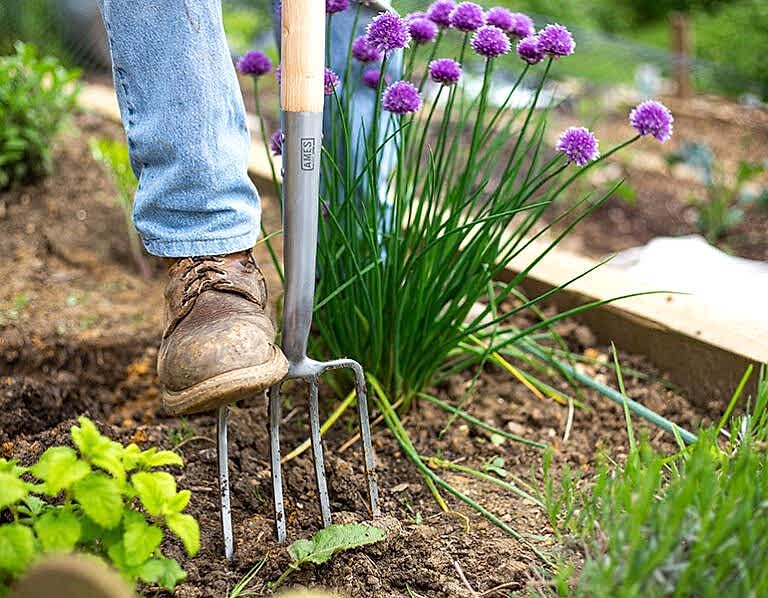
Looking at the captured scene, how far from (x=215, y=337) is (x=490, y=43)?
0.64 m

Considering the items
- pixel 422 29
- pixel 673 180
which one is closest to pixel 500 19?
pixel 422 29

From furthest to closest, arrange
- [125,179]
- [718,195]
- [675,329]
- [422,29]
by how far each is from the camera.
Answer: [718,195]
[125,179]
[675,329]
[422,29]

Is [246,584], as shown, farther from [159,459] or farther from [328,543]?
[159,459]

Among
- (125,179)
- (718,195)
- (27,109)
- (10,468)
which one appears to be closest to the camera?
(10,468)

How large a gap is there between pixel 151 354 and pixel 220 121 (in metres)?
0.80

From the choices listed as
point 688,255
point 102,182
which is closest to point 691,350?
point 688,255

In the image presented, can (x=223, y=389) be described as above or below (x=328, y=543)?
above

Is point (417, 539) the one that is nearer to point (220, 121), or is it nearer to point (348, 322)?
point (348, 322)

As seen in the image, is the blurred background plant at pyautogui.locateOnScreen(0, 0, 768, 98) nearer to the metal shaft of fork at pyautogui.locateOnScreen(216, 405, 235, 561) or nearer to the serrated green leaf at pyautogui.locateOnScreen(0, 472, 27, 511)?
the metal shaft of fork at pyautogui.locateOnScreen(216, 405, 235, 561)

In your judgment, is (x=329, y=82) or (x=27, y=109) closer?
(x=329, y=82)

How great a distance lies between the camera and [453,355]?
1932mm

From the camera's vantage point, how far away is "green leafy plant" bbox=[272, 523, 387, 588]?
1278mm

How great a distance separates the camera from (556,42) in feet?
4.64

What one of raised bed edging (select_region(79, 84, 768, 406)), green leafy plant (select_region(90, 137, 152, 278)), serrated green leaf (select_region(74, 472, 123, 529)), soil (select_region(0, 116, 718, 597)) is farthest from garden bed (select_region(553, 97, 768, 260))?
serrated green leaf (select_region(74, 472, 123, 529))
